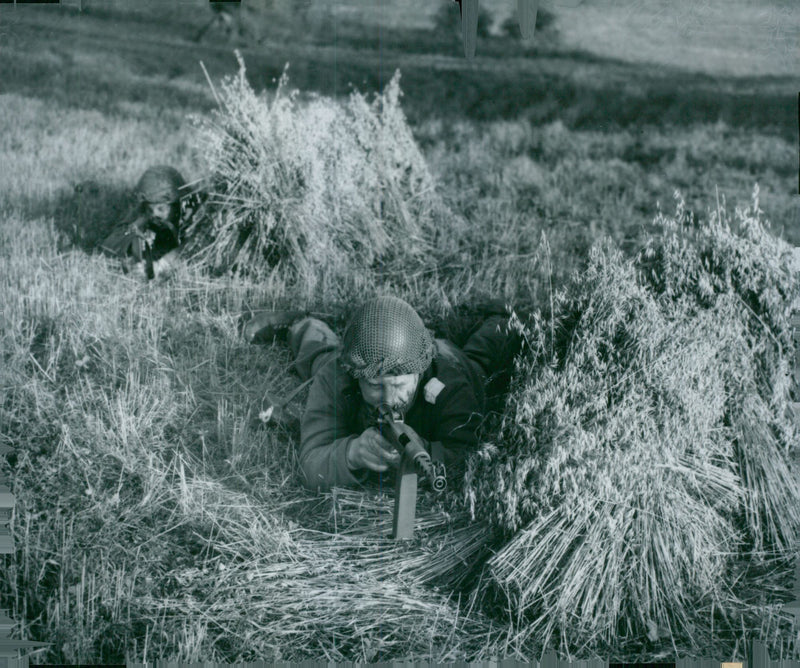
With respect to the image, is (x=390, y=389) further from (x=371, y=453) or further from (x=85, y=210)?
(x=85, y=210)

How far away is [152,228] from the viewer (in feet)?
15.5

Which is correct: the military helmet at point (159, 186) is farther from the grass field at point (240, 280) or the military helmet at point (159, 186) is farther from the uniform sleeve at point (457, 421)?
the uniform sleeve at point (457, 421)

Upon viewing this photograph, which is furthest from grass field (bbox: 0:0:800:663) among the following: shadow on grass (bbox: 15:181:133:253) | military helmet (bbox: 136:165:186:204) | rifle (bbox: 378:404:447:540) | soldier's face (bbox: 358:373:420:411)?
soldier's face (bbox: 358:373:420:411)

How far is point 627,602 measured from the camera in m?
2.83

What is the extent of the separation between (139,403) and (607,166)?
3.80m

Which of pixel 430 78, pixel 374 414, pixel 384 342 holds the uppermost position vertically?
pixel 430 78

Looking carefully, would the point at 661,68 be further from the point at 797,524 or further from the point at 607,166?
the point at 797,524

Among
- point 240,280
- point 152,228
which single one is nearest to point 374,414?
point 240,280

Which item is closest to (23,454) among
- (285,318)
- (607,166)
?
(285,318)

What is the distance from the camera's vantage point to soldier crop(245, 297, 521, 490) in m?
3.16

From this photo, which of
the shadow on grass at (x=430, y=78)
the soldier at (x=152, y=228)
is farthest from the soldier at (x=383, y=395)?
the shadow on grass at (x=430, y=78)

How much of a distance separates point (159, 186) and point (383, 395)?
99.5 inches

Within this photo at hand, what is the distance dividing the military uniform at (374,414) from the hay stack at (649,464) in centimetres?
36

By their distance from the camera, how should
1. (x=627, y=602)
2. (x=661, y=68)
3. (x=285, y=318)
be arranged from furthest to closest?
(x=661, y=68) → (x=285, y=318) → (x=627, y=602)
